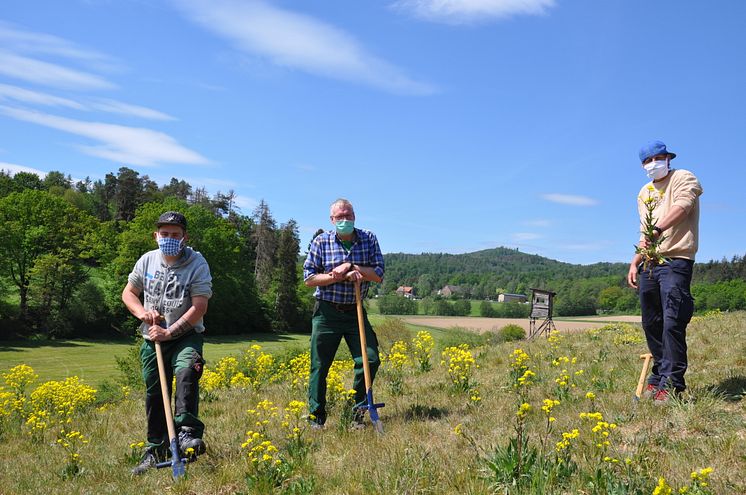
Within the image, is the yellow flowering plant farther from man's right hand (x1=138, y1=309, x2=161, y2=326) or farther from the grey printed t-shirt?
man's right hand (x1=138, y1=309, x2=161, y2=326)

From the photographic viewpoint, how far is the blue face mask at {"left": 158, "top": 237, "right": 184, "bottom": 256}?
4.96m

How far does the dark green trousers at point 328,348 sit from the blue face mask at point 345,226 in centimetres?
75

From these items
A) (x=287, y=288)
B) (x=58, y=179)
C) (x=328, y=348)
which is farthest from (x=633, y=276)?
(x=58, y=179)

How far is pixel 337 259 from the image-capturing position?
5.57 metres

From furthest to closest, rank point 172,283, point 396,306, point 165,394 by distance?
point 396,306
point 172,283
point 165,394

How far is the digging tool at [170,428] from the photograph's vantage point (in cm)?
433

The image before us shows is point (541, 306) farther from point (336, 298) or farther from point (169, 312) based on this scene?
point (169, 312)

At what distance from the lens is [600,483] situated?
3.14 m

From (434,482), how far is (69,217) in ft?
186

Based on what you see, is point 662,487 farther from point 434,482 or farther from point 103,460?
point 103,460

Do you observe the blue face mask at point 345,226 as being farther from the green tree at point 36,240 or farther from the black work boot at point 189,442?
the green tree at point 36,240

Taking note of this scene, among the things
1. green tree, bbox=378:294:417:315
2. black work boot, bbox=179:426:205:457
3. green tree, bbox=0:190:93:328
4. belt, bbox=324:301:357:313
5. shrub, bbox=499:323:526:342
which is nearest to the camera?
black work boot, bbox=179:426:205:457

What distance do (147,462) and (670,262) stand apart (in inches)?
197

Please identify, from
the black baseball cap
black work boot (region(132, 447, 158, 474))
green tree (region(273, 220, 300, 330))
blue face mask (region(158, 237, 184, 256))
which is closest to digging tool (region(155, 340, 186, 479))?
black work boot (region(132, 447, 158, 474))
